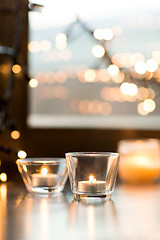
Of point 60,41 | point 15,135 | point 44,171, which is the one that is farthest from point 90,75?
point 44,171

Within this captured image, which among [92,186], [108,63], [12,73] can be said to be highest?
[108,63]

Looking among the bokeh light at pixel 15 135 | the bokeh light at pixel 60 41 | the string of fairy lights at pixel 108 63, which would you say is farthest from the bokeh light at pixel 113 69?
the bokeh light at pixel 15 135

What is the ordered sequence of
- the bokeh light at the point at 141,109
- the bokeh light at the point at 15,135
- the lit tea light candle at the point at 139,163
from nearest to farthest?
the lit tea light candle at the point at 139,163 → the bokeh light at the point at 15,135 → the bokeh light at the point at 141,109

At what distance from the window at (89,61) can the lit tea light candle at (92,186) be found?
4.23 ft

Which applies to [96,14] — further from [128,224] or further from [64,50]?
[128,224]

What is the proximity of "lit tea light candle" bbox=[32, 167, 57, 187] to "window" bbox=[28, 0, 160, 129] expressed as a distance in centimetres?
116

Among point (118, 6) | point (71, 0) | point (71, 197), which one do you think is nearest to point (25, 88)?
point (71, 0)

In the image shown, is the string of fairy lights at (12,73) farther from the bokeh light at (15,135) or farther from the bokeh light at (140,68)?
the bokeh light at (140,68)

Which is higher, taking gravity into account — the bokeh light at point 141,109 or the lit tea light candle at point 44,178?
the bokeh light at point 141,109

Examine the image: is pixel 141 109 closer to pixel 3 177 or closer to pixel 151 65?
pixel 151 65

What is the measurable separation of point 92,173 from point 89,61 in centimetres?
136

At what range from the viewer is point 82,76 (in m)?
2.43

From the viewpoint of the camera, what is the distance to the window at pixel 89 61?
238 cm

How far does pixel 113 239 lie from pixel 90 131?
1681 millimetres
